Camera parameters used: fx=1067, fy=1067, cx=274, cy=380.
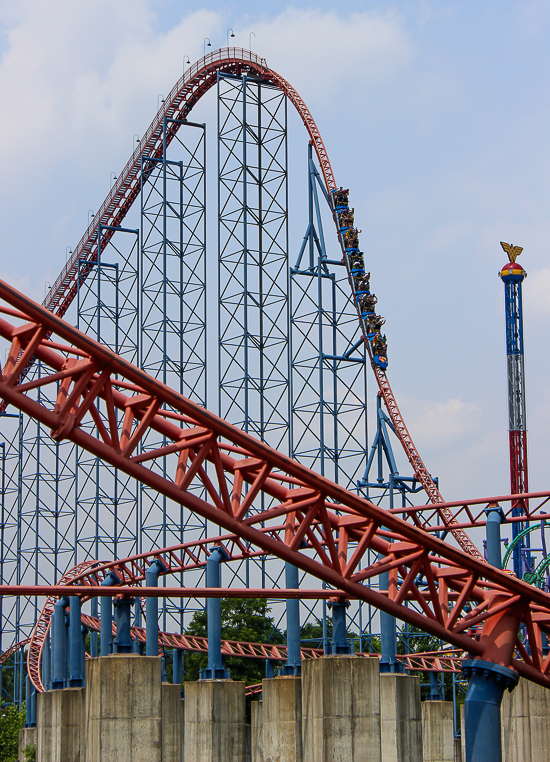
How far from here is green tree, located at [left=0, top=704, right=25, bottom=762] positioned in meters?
36.2

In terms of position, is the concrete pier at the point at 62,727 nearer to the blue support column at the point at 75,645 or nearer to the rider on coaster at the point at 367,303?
the blue support column at the point at 75,645

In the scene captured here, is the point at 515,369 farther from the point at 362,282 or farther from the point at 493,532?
the point at 493,532

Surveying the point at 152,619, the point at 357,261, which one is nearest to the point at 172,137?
the point at 357,261

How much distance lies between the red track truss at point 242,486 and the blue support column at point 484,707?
0.18 metres

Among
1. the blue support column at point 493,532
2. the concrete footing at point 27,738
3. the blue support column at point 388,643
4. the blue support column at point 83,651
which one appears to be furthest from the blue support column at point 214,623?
the concrete footing at point 27,738

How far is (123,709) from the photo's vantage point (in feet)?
55.1

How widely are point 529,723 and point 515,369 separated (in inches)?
996

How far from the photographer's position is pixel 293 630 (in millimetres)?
20609

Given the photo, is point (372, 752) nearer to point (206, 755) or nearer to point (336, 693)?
point (336, 693)

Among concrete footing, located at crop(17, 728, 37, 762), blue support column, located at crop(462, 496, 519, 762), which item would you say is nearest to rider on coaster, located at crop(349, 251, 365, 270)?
concrete footing, located at crop(17, 728, 37, 762)

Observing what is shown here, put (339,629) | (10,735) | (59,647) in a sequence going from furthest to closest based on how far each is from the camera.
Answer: (10,735)
(59,647)
(339,629)

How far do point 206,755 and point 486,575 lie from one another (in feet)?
30.0

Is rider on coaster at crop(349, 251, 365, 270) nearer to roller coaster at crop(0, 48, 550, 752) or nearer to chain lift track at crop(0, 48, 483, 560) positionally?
chain lift track at crop(0, 48, 483, 560)

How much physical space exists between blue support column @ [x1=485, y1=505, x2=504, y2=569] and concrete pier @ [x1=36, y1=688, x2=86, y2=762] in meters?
9.30
